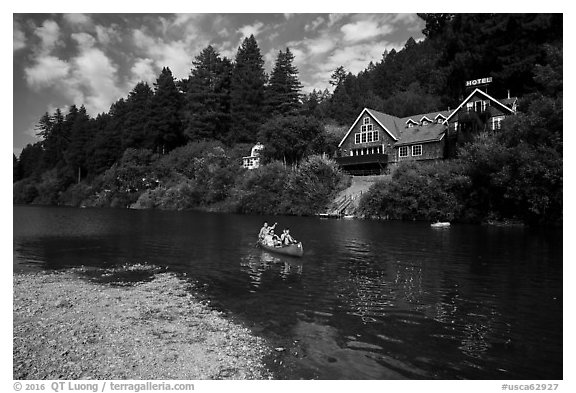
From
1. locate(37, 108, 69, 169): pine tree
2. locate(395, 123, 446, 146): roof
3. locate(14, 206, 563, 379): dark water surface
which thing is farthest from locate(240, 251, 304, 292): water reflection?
locate(37, 108, 69, 169): pine tree

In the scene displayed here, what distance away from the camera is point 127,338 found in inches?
451

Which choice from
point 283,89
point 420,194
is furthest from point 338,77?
point 420,194

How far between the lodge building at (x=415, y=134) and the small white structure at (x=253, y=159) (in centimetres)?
2016

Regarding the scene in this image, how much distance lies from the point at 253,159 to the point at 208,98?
25.7 m

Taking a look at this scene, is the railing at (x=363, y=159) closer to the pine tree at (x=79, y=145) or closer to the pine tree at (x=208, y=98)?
the pine tree at (x=208, y=98)

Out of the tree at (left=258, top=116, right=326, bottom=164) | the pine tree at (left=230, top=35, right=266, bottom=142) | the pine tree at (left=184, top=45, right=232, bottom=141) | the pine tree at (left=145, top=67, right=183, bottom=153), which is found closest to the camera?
Answer: the tree at (left=258, top=116, right=326, bottom=164)

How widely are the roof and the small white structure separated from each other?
33.3 meters

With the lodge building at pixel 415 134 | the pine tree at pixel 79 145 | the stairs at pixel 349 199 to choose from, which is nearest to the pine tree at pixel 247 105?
the lodge building at pixel 415 134

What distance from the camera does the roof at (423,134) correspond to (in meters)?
68.6

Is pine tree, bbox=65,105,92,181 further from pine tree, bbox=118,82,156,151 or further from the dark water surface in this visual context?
the dark water surface

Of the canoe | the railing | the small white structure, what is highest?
the small white structure

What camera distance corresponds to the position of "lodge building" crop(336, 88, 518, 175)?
6222 cm

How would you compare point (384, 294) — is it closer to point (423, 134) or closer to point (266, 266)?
point (266, 266)
